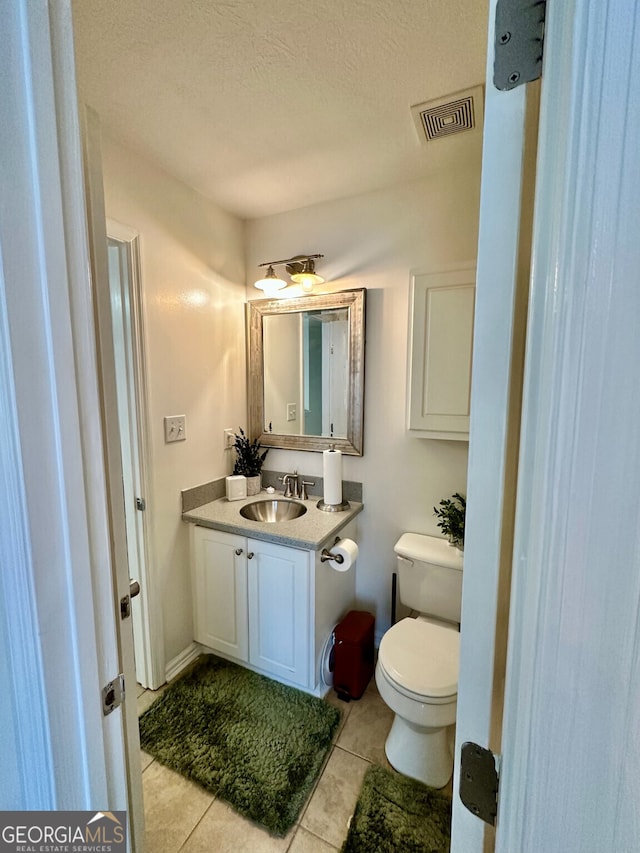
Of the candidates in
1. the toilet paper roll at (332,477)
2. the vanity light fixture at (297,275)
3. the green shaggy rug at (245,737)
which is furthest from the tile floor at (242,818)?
the vanity light fixture at (297,275)

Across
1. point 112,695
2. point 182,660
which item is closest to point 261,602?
point 182,660

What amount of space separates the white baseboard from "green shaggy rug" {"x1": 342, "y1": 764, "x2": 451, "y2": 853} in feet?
3.43

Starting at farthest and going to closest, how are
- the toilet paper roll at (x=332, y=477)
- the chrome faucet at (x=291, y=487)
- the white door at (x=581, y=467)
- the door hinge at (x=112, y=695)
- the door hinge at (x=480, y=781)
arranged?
the chrome faucet at (x=291, y=487) < the toilet paper roll at (x=332, y=477) < the door hinge at (x=112, y=695) < the door hinge at (x=480, y=781) < the white door at (x=581, y=467)

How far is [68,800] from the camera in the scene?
56cm

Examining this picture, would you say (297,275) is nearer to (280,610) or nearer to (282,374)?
(282,374)

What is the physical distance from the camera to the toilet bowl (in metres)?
1.27

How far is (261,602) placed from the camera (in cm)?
172

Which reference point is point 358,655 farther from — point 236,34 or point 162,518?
point 236,34

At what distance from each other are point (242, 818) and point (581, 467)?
1686mm

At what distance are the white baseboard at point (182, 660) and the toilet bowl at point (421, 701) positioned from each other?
1.08m

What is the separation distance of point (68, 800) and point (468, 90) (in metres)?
2.05

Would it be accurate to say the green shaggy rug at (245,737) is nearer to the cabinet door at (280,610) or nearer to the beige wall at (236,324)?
the cabinet door at (280,610)

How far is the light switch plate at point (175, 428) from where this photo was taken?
174cm

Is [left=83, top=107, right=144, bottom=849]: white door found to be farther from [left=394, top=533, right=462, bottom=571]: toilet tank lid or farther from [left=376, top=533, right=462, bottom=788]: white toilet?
[left=394, top=533, right=462, bottom=571]: toilet tank lid
